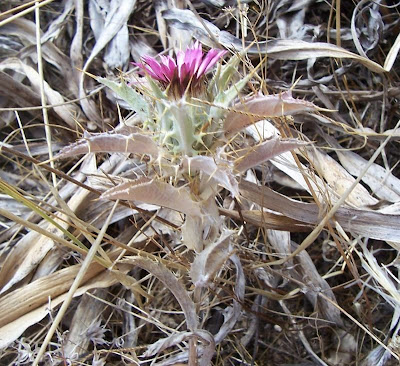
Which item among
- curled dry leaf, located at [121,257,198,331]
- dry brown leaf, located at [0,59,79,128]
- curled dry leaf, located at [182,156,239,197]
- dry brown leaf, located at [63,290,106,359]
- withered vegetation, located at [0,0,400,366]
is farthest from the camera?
dry brown leaf, located at [0,59,79,128]

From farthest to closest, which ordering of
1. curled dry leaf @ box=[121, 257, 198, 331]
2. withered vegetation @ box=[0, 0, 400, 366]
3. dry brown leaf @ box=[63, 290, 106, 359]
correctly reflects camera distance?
dry brown leaf @ box=[63, 290, 106, 359] < withered vegetation @ box=[0, 0, 400, 366] < curled dry leaf @ box=[121, 257, 198, 331]

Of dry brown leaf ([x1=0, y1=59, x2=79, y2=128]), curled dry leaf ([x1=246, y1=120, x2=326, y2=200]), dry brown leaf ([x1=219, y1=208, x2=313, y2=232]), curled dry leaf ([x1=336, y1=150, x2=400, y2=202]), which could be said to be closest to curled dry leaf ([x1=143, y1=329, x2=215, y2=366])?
dry brown leaf ([x1=219, y1=208, x2=313, y2=232])

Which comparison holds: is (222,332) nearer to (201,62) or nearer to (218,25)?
(201,62)

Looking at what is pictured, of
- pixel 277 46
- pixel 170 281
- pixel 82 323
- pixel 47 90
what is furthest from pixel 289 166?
pixel 47 90

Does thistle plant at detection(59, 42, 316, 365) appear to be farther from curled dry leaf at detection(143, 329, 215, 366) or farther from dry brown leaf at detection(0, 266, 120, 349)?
dry brown leaf at detection(0, 266, 120, 349)

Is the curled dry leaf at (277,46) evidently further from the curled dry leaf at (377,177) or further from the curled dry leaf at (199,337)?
the curled dry leaf at (199,337)

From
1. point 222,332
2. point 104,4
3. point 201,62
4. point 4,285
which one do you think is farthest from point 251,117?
point 104,4
